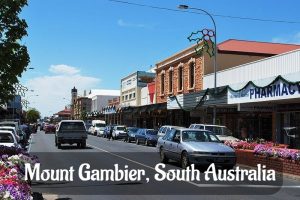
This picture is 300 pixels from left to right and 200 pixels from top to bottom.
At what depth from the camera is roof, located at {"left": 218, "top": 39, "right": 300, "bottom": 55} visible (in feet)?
142

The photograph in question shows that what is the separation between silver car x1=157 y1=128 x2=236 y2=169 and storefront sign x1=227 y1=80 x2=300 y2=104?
5.65 metres

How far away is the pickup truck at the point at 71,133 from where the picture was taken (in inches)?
1363

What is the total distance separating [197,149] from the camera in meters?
17.9

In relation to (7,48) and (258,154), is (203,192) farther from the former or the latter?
(258,154)

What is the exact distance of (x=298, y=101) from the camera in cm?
2752

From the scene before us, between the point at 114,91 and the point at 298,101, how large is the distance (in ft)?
350

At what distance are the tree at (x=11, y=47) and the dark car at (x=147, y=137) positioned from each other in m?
29.7

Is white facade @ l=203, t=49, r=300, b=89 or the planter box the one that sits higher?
white facade @ l=203, t=49, r=300, b=89

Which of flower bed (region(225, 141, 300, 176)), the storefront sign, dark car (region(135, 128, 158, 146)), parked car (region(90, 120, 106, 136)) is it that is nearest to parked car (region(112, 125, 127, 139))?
dark car (region(135, 128, 158, 146))

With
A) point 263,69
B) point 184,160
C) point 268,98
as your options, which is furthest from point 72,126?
point 184,160

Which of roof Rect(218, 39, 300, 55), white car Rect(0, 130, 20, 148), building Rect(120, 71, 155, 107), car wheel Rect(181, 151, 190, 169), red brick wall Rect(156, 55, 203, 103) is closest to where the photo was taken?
car wheel Rect(181, 151, 190, 169)

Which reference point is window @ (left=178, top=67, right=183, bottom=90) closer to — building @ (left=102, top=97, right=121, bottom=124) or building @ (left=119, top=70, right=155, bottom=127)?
building @ (left=119, top=70, right=155, bottom=127)

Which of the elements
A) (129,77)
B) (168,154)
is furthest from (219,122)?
(129,77)

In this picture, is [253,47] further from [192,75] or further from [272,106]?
[272,106]
